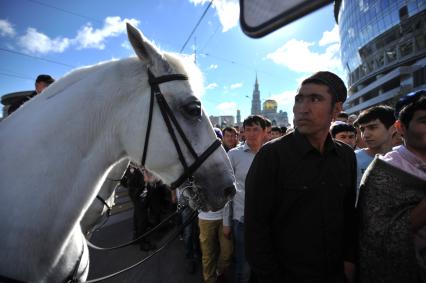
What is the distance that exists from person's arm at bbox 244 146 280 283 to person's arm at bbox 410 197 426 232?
870 millimetres

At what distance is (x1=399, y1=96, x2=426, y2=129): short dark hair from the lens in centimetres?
167

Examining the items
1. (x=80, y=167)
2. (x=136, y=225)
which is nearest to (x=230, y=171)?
(x=80, y=167)

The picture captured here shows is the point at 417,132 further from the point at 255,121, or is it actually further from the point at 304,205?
the point at 255,121

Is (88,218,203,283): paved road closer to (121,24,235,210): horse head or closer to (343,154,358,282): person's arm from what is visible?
(343,154,358,282): person's arm

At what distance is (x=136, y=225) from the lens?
19.6ft

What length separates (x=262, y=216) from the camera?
176 centimetres

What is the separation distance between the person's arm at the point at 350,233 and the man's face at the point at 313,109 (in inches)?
20.6

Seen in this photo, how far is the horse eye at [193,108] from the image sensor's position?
1.58 meters

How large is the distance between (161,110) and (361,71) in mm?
81336

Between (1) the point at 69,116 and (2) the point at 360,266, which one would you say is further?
(2) the point at 360,266

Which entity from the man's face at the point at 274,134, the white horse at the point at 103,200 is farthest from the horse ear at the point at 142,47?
the man's face at the point at 274,134

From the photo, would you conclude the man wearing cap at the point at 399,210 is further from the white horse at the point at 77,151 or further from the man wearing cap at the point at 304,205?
the white horse at the point at 77,151

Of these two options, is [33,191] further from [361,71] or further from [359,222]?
[361,71]

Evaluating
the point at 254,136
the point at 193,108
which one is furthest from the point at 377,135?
the point at 193,108
